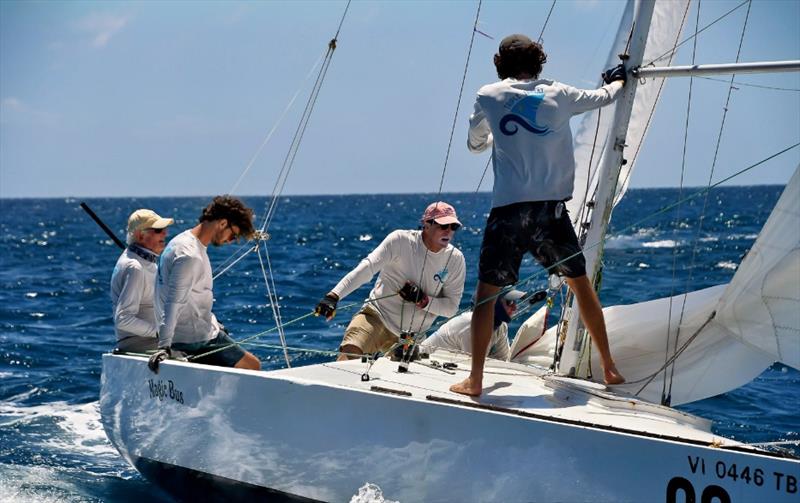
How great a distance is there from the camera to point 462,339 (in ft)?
19.8

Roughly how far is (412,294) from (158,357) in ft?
4.90

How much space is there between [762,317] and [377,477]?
1.78 meters

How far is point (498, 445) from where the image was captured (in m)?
3.86

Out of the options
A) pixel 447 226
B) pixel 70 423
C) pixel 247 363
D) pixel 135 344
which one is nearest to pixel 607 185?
pixel 447 226

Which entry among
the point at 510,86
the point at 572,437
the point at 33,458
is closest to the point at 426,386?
the point at 572,437

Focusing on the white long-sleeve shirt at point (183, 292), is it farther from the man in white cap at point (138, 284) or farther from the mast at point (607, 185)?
the mast at point (607, 185)

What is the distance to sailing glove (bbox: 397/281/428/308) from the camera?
565 cm

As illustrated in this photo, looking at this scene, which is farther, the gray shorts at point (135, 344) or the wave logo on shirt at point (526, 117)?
the gray shorts at point (135, 344)

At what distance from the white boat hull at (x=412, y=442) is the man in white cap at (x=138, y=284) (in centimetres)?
23

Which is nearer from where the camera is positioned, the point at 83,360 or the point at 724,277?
the point at 83,360

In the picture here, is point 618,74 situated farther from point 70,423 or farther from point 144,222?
point 70,423

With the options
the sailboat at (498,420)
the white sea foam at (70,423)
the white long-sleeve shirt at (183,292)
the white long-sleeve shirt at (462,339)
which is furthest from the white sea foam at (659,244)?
the white long-sleeve shirt at (183,292)

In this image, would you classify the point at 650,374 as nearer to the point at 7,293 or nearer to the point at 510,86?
the point at 510,86

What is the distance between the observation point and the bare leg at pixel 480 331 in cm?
429
